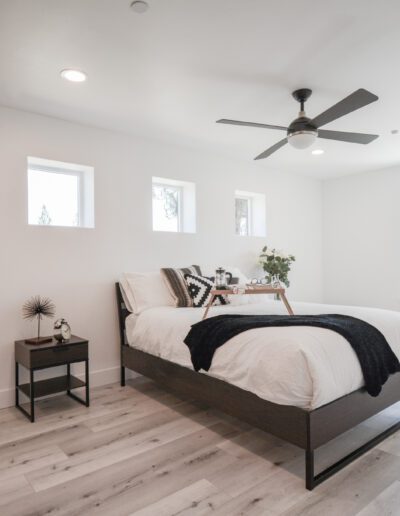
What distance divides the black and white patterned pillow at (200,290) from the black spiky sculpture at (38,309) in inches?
49.3

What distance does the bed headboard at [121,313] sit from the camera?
3.64 m

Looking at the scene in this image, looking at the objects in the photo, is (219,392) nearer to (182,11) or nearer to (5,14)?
(182,11)

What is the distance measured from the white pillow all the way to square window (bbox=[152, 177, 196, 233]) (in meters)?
0.80

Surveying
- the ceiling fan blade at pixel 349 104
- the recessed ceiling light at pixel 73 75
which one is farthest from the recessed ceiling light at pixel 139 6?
the ceiling fan blade at pixel 349 104

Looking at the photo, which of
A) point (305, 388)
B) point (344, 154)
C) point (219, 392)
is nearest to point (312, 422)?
point (305, 388)

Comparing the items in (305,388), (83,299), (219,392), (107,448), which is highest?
(83,299)

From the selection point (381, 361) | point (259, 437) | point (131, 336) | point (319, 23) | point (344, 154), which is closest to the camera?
point (319, 23)

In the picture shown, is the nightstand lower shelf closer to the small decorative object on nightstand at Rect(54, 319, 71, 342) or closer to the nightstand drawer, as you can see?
the nightstand drawer

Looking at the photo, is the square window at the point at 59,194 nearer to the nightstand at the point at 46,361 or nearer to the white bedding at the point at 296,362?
the nightstand at the point at 46,361

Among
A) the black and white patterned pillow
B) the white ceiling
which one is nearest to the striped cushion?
the black and white patterned pillow

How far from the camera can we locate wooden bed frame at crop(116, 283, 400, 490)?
6.31 ft

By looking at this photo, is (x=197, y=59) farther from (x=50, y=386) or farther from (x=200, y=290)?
(x=50, y=386)

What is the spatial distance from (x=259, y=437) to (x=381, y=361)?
0.92m

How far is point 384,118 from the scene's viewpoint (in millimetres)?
3449
